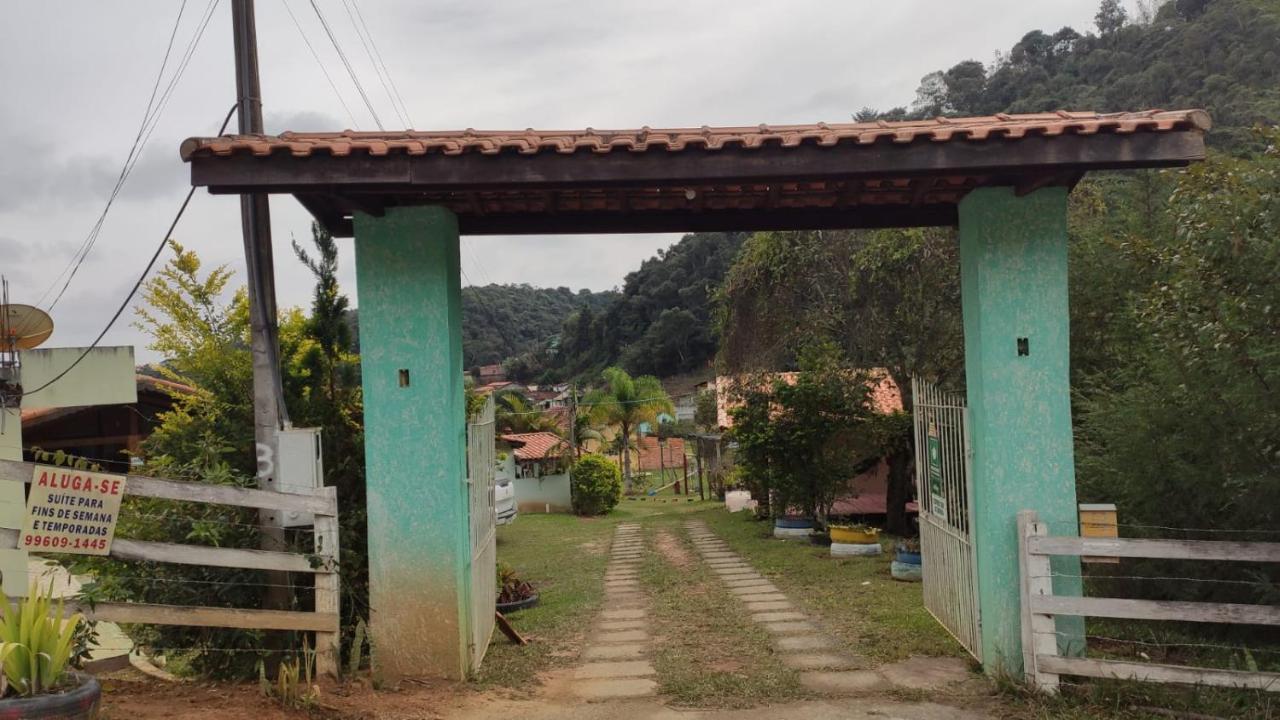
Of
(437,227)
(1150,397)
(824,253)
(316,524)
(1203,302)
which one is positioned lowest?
(316,524)

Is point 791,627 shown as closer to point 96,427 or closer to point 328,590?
point 328,590

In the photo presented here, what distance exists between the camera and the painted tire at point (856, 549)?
1366 centimetres

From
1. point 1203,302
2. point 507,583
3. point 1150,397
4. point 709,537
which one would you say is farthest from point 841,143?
point 709,537

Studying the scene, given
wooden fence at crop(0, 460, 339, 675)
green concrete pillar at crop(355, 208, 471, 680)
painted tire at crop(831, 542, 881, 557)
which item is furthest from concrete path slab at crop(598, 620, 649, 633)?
painted tire at crop(831, 542, 881, 557)

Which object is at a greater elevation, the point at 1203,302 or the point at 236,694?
the point at 1203,302

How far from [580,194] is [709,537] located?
12.5 m

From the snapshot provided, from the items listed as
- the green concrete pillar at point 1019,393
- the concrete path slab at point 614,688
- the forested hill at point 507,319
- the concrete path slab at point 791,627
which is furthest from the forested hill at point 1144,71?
the forested hill at point 507,319

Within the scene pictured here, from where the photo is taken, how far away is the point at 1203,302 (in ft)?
22.6

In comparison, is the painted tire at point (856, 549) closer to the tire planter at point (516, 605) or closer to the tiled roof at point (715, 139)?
the tire planter at point (516, 605)

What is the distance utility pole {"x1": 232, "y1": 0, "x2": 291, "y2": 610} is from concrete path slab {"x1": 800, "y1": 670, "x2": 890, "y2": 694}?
3.80 meters

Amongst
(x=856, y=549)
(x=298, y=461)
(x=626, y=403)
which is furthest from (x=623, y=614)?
(x=626, y=403)

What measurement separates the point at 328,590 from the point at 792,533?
1176cm

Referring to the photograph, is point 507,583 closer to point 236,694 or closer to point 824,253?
point 236,694

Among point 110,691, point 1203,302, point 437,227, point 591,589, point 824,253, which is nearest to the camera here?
point 110,691
